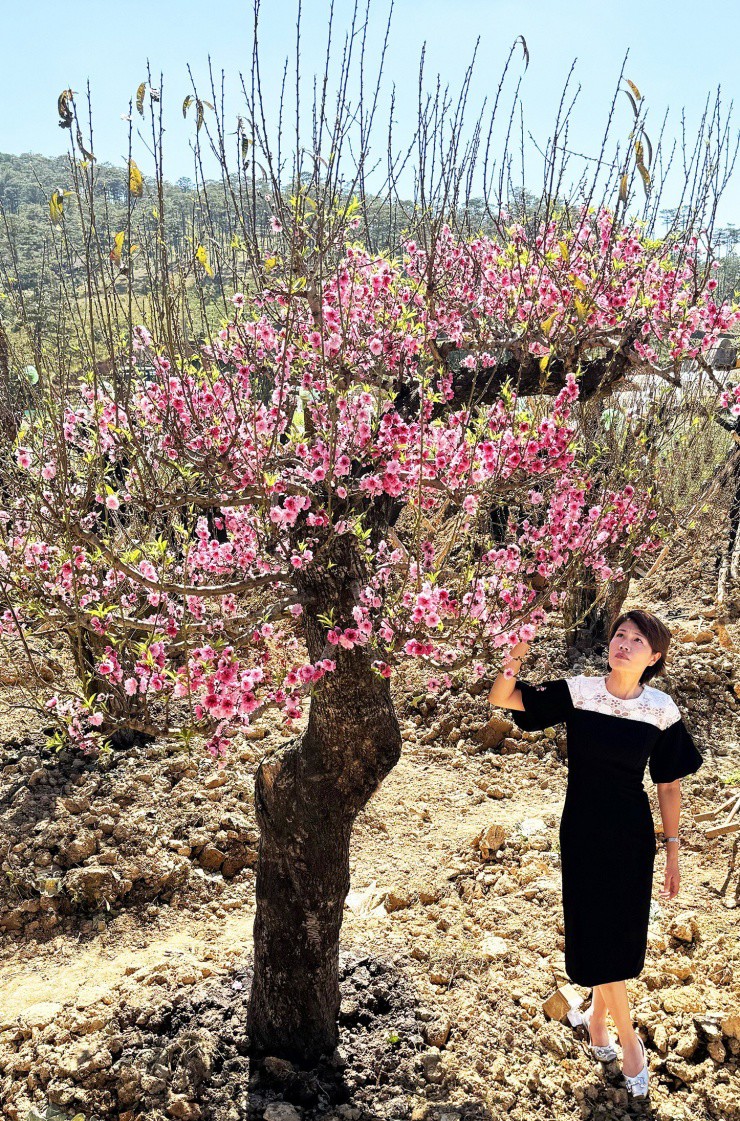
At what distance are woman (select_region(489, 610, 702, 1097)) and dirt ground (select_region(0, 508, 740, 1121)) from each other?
11cm

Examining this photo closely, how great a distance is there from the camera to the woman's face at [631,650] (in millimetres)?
2969

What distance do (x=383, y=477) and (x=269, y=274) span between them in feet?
3.22

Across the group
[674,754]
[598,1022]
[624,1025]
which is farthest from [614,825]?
[598,1022]

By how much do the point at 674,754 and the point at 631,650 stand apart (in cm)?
41

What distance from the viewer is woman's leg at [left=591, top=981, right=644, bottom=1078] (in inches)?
123

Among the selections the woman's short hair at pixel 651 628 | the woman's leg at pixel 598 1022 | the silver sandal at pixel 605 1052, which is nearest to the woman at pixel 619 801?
the woman's short hair at pixel 651 628

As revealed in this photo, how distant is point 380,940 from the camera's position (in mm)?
4270

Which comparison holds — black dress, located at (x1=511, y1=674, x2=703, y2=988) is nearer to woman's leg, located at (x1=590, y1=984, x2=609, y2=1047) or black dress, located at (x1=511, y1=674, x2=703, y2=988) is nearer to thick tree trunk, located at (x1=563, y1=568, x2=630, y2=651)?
woman's leg, located at (x1=590, y1=984, x2=609, y2=1047)

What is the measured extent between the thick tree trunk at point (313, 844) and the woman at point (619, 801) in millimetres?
635

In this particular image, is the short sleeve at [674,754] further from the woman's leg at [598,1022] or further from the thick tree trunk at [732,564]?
the thick tree trunk at [732,564]

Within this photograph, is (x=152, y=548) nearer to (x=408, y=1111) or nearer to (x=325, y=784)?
(x=325, y=784)

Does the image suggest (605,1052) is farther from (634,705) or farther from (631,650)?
(631,650)

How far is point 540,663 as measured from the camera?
740 cm

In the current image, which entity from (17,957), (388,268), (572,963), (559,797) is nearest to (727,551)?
(559,797)
